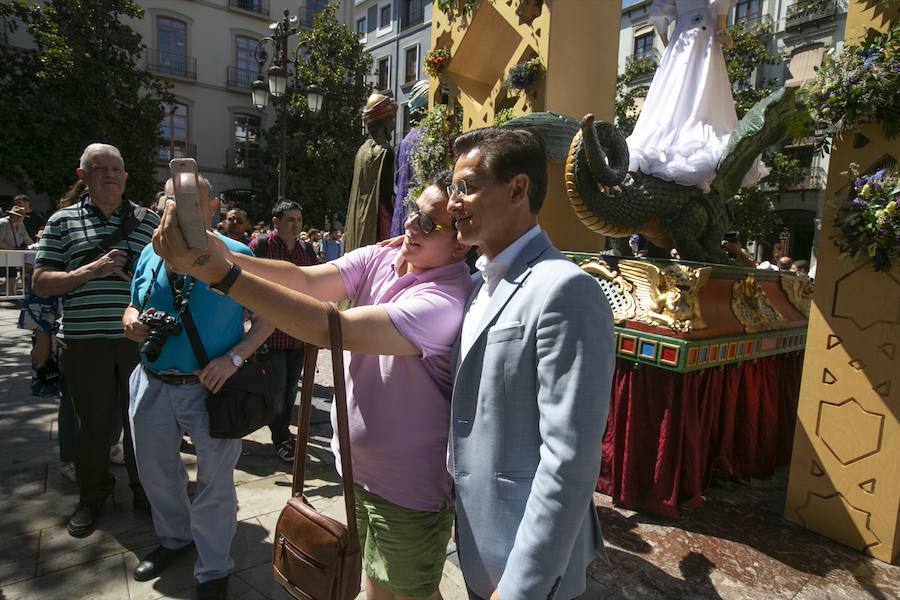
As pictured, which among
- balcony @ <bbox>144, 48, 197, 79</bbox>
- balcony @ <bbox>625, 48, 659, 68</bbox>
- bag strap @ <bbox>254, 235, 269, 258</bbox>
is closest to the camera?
bag strap @ <bbox>254, 235, 269, 258</bbox>

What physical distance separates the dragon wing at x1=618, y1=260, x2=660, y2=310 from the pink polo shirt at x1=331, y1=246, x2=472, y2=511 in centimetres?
217

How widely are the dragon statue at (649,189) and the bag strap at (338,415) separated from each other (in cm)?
265

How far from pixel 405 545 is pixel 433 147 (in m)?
3.36

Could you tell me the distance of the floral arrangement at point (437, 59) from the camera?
5.32 meters

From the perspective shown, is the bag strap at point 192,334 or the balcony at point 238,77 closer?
the bag strap at point 192,334

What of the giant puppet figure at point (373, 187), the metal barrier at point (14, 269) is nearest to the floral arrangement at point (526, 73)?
the giant puppet figure at point (373, 187)

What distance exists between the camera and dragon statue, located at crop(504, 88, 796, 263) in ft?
11.5

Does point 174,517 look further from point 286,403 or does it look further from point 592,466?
point 592,466

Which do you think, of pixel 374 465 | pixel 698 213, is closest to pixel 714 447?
pixel 698 213

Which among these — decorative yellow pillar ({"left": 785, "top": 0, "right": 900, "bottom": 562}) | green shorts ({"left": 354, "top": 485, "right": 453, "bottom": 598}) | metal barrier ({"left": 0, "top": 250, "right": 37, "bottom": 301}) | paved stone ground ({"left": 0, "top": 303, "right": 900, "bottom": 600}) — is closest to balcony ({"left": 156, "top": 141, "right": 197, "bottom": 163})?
metal barrier ({"left": 0, "top": 250, "right": 37, "bottom": 301})

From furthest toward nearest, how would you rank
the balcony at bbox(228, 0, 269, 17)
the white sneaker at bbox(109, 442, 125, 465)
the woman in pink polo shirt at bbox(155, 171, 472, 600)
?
the balcony at bbox(228, 0, 269, 17)
the white sneaker at bbox(109, 442, 125, 465)
the woman in pink polo shirt at bbox(155, 171, 472, 600)

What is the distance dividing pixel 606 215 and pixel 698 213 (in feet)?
2.36

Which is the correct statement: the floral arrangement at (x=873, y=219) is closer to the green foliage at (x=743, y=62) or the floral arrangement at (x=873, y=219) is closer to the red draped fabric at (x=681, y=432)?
the red draped fabric at (x=681, y=432)

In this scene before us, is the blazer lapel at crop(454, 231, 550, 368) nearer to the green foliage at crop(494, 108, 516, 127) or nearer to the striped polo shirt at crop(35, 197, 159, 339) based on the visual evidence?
the striped polo shirt at crop(35, 197, 159, 339)
